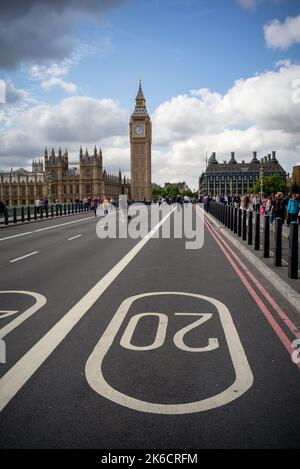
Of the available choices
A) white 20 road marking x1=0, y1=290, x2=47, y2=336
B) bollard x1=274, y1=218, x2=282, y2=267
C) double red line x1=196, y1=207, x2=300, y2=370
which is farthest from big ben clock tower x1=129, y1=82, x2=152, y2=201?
white 20 road marking x1=0, y1=290, x2=47, y2=336

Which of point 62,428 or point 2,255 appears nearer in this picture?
point 62,428

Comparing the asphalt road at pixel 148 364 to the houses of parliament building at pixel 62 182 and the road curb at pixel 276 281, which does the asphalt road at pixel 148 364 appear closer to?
the road curb at pixel 276 281

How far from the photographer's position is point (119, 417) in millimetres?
3350

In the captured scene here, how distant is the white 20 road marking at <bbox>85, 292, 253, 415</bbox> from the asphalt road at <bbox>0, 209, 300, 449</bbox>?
13 millimetres

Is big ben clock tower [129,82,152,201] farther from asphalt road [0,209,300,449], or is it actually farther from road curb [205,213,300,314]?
asphalt road [0,209,300,449]

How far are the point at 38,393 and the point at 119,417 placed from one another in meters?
0.89

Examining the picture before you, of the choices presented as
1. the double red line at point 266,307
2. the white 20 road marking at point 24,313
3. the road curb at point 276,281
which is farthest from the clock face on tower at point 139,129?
the white 20 road marking at point 24,313

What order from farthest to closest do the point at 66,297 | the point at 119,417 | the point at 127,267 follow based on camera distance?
the point at 127,267
the point at 66,297
the point at 119,417

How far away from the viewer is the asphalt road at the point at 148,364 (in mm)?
3164

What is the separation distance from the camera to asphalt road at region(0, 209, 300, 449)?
316 cm

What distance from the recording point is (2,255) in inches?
515
